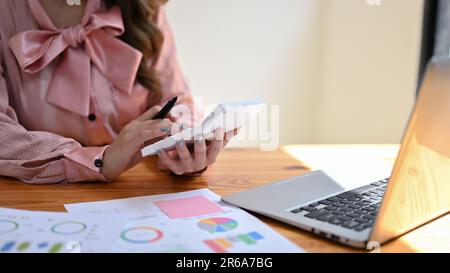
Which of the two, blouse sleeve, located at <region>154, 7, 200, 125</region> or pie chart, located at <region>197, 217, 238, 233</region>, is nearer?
pie chart, located at <region>197, 217, 238, 233</region>

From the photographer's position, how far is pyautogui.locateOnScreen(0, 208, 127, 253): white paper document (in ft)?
1.71

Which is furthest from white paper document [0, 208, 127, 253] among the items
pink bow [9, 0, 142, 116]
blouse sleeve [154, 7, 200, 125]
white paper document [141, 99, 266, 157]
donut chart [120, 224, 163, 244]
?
blouse sleeve [154, 7, 200, 125]

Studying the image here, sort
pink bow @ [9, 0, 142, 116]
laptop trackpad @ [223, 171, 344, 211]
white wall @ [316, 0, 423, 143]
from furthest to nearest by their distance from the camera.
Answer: white wall @ [316, 0, 423, 143]
pink bow @ [9, 0, 142, 116]
laptop trackpad @ [223, 171, 344, 211]

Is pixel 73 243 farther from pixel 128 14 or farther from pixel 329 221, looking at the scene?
pixel 128 14

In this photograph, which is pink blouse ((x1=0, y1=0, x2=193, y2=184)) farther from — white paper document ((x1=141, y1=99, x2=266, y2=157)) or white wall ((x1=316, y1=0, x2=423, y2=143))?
white wall ((x1=316, y1=0, x2=423, y2=143))

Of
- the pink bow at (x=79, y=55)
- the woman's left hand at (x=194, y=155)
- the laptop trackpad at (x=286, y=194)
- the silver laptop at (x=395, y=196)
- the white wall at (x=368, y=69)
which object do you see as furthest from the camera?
the white wall at (x=368, y=69)

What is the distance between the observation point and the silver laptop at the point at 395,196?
0.49 metres

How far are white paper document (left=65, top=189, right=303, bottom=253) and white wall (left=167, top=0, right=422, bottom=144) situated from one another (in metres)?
1.22

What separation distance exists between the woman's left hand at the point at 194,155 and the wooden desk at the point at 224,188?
26 mm

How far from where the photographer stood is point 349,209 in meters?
0.61

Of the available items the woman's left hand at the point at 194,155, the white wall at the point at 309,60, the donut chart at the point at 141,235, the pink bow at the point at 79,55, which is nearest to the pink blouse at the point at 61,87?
the pink bow at the point at 79,55

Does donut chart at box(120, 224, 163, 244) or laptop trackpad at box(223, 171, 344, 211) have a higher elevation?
donut chart at box(120, 224, 163, 244)

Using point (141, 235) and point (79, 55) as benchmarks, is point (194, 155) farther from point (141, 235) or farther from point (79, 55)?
point (79, 55)

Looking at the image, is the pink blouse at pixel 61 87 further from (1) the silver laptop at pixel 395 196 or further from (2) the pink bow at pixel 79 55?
(1) the silver laptop at pixel 395 196
